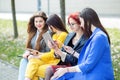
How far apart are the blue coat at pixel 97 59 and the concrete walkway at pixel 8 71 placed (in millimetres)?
4061

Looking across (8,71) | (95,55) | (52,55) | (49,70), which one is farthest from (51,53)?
(8,71)

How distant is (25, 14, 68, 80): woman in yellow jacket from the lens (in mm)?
5309

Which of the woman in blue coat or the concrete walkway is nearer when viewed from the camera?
the woman in blue coat

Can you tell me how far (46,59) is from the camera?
17.7 ft

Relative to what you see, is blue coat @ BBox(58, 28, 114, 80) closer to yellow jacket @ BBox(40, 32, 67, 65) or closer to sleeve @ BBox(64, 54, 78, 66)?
sleeve @ BBox(64, 54, 78, 66)

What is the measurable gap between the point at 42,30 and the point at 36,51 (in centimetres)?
45

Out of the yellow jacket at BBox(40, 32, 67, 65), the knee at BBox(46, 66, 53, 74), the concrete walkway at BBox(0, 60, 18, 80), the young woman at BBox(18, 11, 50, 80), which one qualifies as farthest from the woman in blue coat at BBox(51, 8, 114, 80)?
the concrete walkway at BBox(0, 60, 18, 80)

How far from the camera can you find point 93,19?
4.18 metres

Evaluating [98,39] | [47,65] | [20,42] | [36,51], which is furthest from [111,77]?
[20,42]

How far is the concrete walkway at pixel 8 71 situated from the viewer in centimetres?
805

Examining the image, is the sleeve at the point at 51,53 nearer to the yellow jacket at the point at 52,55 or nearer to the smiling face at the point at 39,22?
the yellow jacket at the point at 52,55

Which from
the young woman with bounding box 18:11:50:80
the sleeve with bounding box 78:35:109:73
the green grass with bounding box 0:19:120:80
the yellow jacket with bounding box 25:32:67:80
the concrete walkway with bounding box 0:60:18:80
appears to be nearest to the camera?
the sleeve with bounding box 78:35:109:73

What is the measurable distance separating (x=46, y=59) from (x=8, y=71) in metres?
3.33

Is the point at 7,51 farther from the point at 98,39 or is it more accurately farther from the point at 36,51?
the point at 98,39
